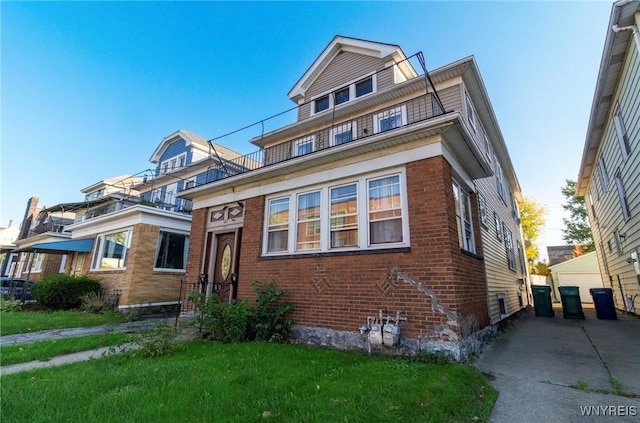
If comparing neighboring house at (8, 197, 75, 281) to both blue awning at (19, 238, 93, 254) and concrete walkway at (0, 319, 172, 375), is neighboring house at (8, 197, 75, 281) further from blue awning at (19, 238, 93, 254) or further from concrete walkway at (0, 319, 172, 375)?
concrete walkway at (0, 319, 172, 375)

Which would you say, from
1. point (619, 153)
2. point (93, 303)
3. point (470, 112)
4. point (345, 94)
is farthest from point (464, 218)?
point (93, 303)

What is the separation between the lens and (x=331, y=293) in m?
6.18

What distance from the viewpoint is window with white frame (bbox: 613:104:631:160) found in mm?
7887

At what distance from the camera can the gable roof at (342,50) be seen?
10.5 m

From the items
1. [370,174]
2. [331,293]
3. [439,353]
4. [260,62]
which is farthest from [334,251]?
[260,62]

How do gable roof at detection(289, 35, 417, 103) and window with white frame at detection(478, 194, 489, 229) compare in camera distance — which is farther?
gable roof at detection(289, 35, 417, 103)

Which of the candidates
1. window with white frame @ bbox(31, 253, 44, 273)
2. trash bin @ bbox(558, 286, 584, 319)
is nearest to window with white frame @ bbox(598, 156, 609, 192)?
trash bin @ bbox(558, 286, 584, 319)

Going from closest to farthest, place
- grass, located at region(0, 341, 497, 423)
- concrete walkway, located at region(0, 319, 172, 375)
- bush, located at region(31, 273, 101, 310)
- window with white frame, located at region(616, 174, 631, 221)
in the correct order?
grass, located at region(0, 341, 497, 423) < concrete walkway, located at region(0, 319, 172, 375) < window with white frame, located at region(616, 174, 631, 221) < bush, located at region(31, 273, 101, 310)

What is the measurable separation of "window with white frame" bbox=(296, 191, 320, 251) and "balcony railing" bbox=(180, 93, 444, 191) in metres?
1.41

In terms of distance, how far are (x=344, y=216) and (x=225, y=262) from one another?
4.27 m

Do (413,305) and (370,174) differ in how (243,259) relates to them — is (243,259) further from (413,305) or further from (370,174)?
(413,305)

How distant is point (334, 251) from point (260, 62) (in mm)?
11049

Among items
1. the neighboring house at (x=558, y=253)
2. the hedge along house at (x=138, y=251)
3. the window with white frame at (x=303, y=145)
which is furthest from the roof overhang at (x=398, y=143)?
the neighboring house at (x=558, y=253)

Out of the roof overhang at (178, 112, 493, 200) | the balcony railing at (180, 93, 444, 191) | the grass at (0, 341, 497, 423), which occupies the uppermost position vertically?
the balcony railing at (180, 93, 444, 191)
